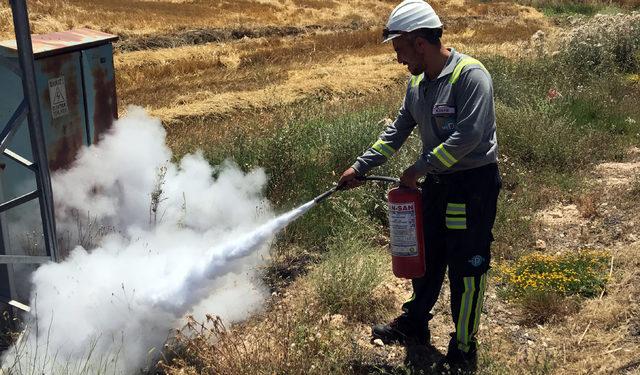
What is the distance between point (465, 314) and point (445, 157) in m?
0.90

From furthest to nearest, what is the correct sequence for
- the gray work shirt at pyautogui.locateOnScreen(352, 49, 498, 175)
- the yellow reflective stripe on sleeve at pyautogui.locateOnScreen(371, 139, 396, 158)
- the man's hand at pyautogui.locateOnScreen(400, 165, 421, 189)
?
the yellow reflective stripe on sleeve at pyautogui.locateOnScreen(371, 139, 396, 158) → the man's hand at pyautogui.locateOnScreen(400, 165, 421, 189) → the gray work shirt at pyautogui.locateOnScreen(352, 49, 498, 175)

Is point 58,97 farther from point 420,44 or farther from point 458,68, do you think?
point 458,68

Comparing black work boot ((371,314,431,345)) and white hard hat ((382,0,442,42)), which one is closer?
white hard hat ((382,0,442,42))

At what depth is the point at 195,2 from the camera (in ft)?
108

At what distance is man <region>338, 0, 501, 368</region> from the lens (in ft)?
10.6

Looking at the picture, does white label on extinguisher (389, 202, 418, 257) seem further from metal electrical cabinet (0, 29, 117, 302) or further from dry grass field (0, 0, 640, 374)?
metal electrical cabinet (0, 29, 117, 302)

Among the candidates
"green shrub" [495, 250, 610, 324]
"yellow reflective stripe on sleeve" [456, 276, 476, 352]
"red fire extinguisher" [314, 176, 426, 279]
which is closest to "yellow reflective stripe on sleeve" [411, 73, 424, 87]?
"red fire extinguisher" [314, 176, 426, 279]

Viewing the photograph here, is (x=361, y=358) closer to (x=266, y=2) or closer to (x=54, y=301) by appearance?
(x=54, y=301)

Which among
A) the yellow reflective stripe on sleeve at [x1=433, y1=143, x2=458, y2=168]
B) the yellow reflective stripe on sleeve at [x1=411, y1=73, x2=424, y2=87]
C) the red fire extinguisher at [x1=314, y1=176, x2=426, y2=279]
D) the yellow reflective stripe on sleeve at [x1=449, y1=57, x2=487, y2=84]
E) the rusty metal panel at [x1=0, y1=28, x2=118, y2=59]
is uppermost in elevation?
the yellow reflective stripe on sleeve at [x1=449, y1=57, x2=487, y2=84]

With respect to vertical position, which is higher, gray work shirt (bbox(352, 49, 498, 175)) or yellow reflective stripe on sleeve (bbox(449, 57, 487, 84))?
yellow reflective stripe on sleeve (bbox(449, 57, 487, 84))

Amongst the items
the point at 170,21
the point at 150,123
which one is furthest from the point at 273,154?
the point at 170,21

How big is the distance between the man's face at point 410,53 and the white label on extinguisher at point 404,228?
0.73m

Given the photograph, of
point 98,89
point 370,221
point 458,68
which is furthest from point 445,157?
point 98,89

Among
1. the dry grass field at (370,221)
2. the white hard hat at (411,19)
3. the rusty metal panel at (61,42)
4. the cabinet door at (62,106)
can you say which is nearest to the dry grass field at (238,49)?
the dry grass field at (370,221)
